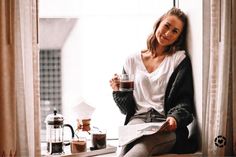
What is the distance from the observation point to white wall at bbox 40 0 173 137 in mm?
2541

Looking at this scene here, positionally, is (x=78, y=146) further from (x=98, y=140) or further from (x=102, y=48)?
(x=102, y=48)

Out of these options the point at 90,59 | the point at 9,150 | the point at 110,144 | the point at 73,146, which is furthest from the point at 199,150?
the point at 9,150

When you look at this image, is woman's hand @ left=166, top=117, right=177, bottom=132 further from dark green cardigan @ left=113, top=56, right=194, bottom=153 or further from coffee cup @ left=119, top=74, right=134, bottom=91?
coffee cup @ left=119, top=74, right=134, bottom=91

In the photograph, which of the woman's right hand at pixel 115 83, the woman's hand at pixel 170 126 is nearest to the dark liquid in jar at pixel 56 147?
the woman's right hand at pixel 115 83

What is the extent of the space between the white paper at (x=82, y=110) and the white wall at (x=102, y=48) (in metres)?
0.19

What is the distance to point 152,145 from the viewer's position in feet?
6.83

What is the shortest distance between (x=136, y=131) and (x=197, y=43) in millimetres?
608

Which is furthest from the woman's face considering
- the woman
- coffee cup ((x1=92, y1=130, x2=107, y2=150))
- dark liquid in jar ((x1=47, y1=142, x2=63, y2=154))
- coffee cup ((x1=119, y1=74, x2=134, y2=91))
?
dark liquid in jar ((x1=47, y1=142, x2=63, y2=154))

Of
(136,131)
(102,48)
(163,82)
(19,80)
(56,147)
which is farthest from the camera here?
(102,48)

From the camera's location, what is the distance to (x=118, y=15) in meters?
2.55

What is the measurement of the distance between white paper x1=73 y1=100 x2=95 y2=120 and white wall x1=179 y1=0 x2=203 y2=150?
62 centimetres

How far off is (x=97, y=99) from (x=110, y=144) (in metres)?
0.33

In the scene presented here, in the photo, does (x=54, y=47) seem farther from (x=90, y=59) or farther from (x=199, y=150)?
(x=199, y=150)

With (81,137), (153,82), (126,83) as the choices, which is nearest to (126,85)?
(126,83)
